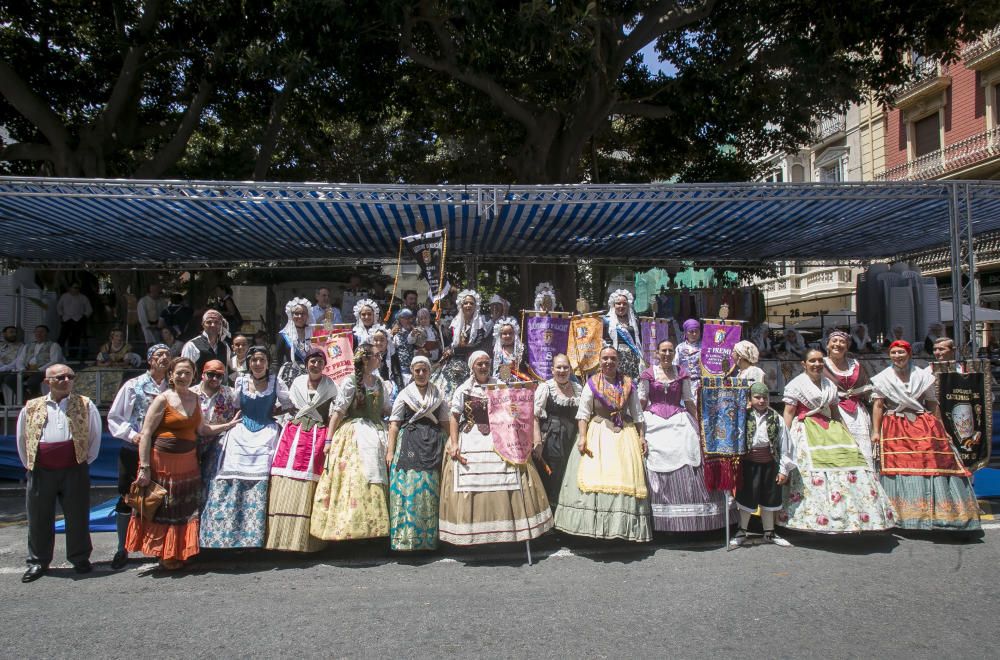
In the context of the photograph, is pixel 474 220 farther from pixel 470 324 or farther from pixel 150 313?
pixel 150 313

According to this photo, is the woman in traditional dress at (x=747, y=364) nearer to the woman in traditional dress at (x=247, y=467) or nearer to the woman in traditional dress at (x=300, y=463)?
the woman in traditional dress at (x=300, y=463)

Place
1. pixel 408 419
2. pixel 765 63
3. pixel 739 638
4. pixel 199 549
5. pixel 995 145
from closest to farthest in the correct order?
pixel 739 638, pixel 199 549, pixel 408 419, pixel 765 63, pixel 995 145

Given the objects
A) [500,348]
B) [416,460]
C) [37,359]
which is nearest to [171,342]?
[37,359]

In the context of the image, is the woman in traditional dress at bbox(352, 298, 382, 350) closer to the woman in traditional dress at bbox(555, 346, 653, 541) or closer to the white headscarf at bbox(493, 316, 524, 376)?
the white headscarf at bbox(493, 316, 524, 376)

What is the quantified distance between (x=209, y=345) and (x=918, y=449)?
6368 millimetres

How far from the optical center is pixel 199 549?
5.04 m

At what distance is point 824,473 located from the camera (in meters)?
5.37

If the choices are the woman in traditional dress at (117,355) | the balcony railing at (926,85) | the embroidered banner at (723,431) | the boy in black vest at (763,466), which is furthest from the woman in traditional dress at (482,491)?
the balcony railing at (926,85)

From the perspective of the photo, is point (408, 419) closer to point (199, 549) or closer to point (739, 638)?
point (199, 549)

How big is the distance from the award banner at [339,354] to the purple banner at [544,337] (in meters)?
2.05

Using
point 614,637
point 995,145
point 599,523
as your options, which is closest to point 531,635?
point 614,637

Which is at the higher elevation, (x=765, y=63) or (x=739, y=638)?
(x=765, y=63)

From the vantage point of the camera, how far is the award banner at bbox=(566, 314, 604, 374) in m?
7.20

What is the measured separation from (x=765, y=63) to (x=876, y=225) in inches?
143
